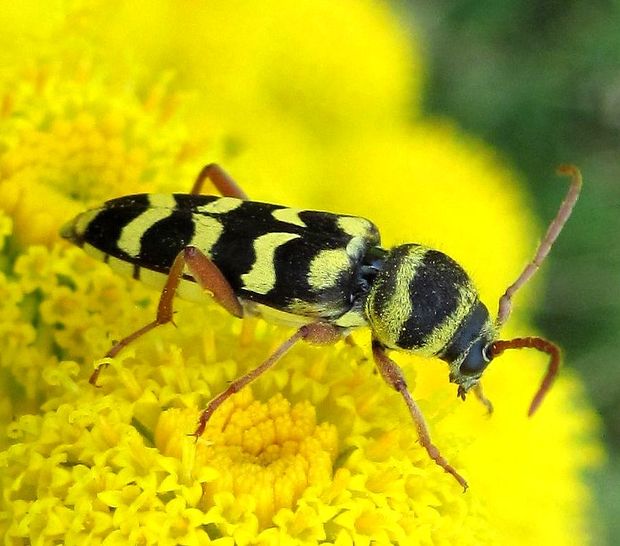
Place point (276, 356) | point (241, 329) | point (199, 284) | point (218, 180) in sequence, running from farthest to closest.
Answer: point (218, 180), point (241, 329), point (199, 284), point (276, 356)

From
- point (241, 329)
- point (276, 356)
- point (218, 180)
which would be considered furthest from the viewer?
point (218, 180)

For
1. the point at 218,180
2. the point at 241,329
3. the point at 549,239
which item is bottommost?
the point at 241,329

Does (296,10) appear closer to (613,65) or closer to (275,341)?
(275,341)

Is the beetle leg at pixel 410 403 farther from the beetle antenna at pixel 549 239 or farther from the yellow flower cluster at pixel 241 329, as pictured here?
the beetle antenna at pixel 549 239

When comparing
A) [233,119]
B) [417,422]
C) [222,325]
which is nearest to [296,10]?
[233,119]

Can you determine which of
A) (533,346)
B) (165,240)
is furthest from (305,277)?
(533,346)

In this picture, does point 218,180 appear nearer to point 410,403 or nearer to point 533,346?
point 410,403

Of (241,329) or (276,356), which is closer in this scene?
(276,356)
